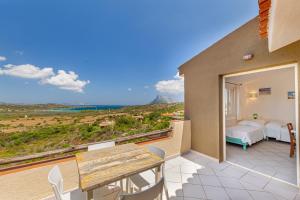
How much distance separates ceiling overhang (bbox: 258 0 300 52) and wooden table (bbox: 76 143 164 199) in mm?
1758

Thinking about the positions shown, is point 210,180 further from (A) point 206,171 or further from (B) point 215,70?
(B) point 215,70

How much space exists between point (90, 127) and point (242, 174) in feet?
11.1

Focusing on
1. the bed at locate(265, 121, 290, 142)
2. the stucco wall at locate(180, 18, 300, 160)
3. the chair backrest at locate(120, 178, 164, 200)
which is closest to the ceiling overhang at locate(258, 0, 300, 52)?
the stucco wall at locate(180, 18, 300, 160)

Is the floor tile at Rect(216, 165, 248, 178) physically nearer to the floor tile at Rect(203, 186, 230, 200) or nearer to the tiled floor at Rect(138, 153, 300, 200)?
the tiled floor at Rect(138, 153, 300, 200)

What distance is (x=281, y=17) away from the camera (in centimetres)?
112

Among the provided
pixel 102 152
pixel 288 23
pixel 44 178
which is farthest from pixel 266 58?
pixel 44 178

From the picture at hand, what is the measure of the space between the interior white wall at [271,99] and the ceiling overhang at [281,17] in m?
3.11

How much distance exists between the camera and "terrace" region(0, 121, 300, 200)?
1740mm

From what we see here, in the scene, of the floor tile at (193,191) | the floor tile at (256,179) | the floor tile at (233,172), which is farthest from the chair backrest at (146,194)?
the floor tile at (256,179)

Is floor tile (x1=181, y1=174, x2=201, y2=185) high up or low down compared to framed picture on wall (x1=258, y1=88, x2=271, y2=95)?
down

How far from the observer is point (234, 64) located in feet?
8.71

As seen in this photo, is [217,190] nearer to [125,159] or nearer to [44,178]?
[125,159]

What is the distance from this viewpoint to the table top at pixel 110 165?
1.16m

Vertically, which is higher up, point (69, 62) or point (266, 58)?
point (69, 62)
